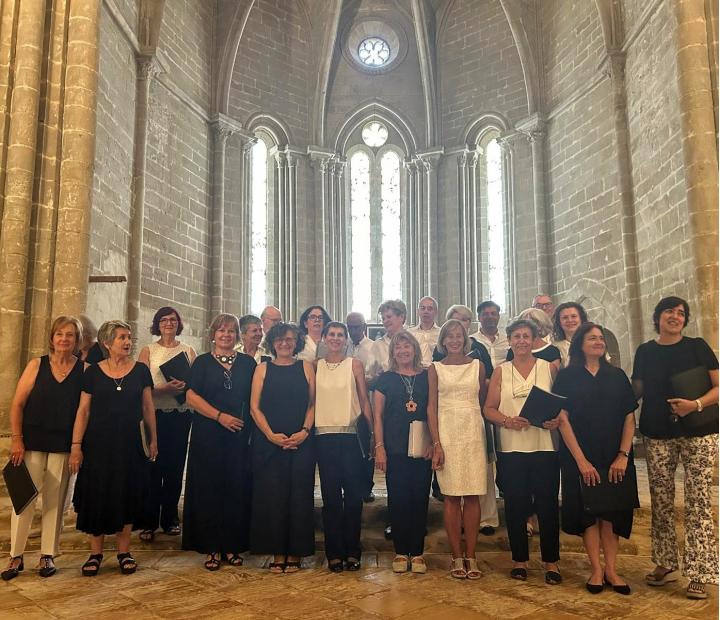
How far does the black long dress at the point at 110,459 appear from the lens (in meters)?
4.07

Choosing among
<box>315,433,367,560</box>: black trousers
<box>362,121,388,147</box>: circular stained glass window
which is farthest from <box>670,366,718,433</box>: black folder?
<box>362,121,388,147</box>: circular stained glass window

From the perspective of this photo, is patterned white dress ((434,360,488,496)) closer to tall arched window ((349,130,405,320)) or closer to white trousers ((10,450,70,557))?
white trousers ((10,450,70,557))

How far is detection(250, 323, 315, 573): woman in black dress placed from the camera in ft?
13.8

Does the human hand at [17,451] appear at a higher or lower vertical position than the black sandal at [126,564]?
higher

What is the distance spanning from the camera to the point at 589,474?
373 centimetres

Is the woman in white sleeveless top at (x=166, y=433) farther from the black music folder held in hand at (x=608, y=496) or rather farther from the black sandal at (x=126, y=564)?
the black music folder held in hand at (x=608, y=496)

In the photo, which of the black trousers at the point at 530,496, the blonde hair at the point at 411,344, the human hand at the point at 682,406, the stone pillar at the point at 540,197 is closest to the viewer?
the human hand at the point at 682,406

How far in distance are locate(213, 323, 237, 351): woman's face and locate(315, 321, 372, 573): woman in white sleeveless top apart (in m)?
0.64

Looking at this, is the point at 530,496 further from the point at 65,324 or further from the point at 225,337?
the point at 65,324

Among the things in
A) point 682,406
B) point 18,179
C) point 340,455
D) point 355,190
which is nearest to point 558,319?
point 682,406

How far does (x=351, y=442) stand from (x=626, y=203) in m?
7.05

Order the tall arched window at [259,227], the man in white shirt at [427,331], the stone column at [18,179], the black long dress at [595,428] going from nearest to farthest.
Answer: the black long dress at [595,428] < the man in white shirt at [427,331] < the stone column at [18,179] < the tall arched window at [259,227]

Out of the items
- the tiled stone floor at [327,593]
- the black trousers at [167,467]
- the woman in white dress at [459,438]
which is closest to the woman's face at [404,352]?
the woman in white dress at [459,438]

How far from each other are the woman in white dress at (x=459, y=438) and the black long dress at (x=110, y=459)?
1942 mm
